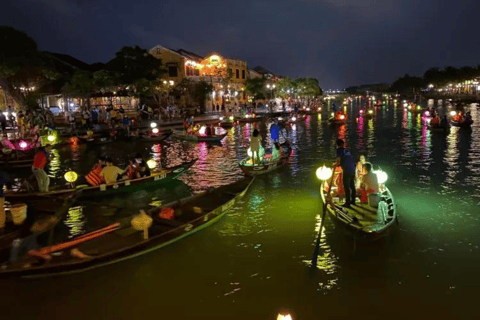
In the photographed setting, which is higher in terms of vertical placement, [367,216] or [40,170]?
[40,170]

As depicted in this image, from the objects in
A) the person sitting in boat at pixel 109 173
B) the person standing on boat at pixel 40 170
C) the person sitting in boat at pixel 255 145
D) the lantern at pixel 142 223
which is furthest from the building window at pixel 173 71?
the lantern at pixel 142 223

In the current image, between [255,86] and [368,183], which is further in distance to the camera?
[255,86]

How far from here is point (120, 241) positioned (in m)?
9.43

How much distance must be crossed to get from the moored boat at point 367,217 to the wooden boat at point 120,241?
3145mm

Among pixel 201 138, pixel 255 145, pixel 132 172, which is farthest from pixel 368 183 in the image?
pixel 201 138

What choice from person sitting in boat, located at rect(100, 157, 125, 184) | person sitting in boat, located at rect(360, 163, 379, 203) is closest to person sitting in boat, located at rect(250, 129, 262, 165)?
person sitting in boat, located at rect(100, 157, 125, 184)

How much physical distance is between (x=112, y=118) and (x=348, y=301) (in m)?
34.6

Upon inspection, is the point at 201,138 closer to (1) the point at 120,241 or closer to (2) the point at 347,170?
(2) the point at 347,170

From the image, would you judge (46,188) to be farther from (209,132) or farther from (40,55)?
(40,55)

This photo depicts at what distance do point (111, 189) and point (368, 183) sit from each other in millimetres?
8433

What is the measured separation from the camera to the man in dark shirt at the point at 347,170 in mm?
11414

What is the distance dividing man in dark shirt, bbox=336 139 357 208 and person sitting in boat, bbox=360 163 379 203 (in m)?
0.31

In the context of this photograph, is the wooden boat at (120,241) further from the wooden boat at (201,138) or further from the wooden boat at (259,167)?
the wooden boat at (201,138)

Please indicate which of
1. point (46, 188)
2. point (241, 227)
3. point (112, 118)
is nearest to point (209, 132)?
point (112, 118)
